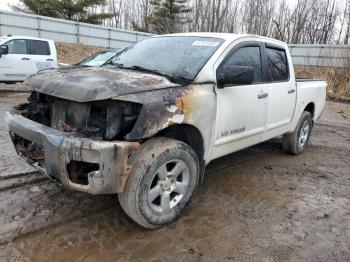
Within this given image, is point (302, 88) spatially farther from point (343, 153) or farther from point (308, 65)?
point (308, 65)

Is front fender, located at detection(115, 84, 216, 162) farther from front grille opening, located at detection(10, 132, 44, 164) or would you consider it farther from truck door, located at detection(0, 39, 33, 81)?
truck door, located at detection(0, 39, 33, 81)

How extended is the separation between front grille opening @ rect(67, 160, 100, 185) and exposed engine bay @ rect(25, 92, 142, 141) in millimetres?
231

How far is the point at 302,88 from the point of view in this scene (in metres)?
5.57

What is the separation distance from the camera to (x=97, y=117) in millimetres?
3012

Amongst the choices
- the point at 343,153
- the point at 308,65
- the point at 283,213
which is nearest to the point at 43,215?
the point at 283,213

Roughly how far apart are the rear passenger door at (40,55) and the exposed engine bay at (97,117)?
9831 mm

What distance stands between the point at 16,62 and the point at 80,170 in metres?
10.3

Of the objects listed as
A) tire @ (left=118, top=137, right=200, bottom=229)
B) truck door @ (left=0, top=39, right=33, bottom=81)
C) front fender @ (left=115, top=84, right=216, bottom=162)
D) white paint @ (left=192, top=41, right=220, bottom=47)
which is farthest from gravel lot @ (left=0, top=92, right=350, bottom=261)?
truck door @ (left=0, top=39, right=33, bottom=81)

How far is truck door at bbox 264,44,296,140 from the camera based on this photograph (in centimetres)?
464

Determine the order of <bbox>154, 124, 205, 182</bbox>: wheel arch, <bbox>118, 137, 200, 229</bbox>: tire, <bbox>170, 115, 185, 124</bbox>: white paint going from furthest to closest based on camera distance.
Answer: <bbox>154, 124, 205, 182</bbox>: wheel arch, <bbox>170, 115, 185, 124</bbox>: white paint, <bbox>118, 137, 200, 229</bbox>: tire

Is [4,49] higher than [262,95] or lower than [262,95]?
lower

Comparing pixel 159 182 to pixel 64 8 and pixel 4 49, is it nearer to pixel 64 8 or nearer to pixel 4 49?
pixel 4 49

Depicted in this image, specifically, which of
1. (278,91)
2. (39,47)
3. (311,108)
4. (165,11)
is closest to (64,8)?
(165,11)

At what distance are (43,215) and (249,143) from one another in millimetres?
2451
